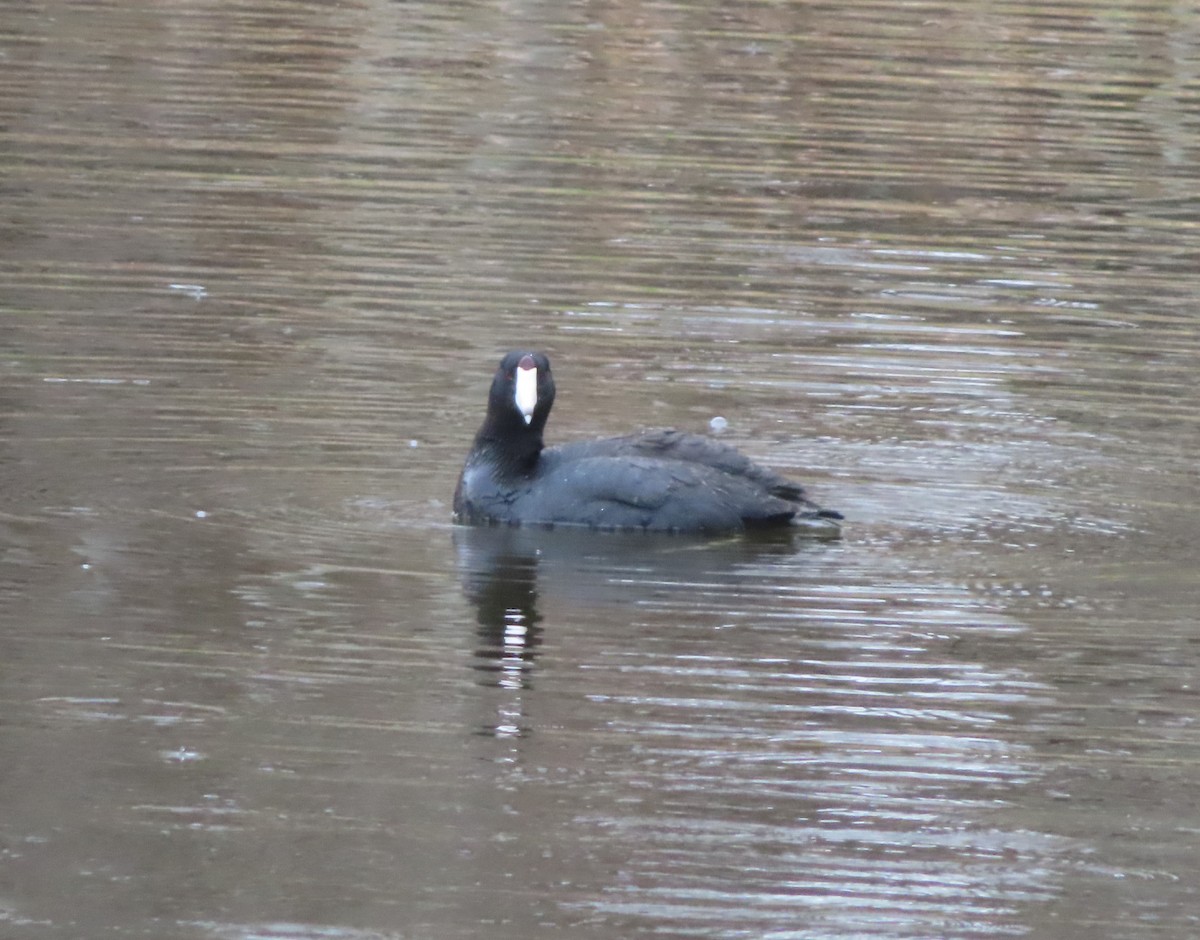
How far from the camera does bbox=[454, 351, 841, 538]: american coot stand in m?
9.87

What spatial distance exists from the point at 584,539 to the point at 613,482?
26 centimetres

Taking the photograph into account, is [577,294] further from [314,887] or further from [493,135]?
[314,887]

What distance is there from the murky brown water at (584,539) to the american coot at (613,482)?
158 mm

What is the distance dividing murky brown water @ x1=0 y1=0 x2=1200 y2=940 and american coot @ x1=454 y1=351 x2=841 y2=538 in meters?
0.16

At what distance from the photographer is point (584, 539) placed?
9.84 metres

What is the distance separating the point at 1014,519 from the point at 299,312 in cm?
476

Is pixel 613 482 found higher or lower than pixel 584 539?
higher

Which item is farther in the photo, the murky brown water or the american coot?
the american coot

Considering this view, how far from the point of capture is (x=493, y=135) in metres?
18.2

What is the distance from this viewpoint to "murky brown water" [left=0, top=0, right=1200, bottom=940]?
6.65 meters

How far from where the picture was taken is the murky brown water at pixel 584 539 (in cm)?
665

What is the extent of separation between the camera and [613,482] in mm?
9891

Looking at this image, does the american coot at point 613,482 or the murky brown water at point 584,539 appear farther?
the american coot at point 613,482

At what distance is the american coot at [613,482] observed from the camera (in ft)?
32.4
